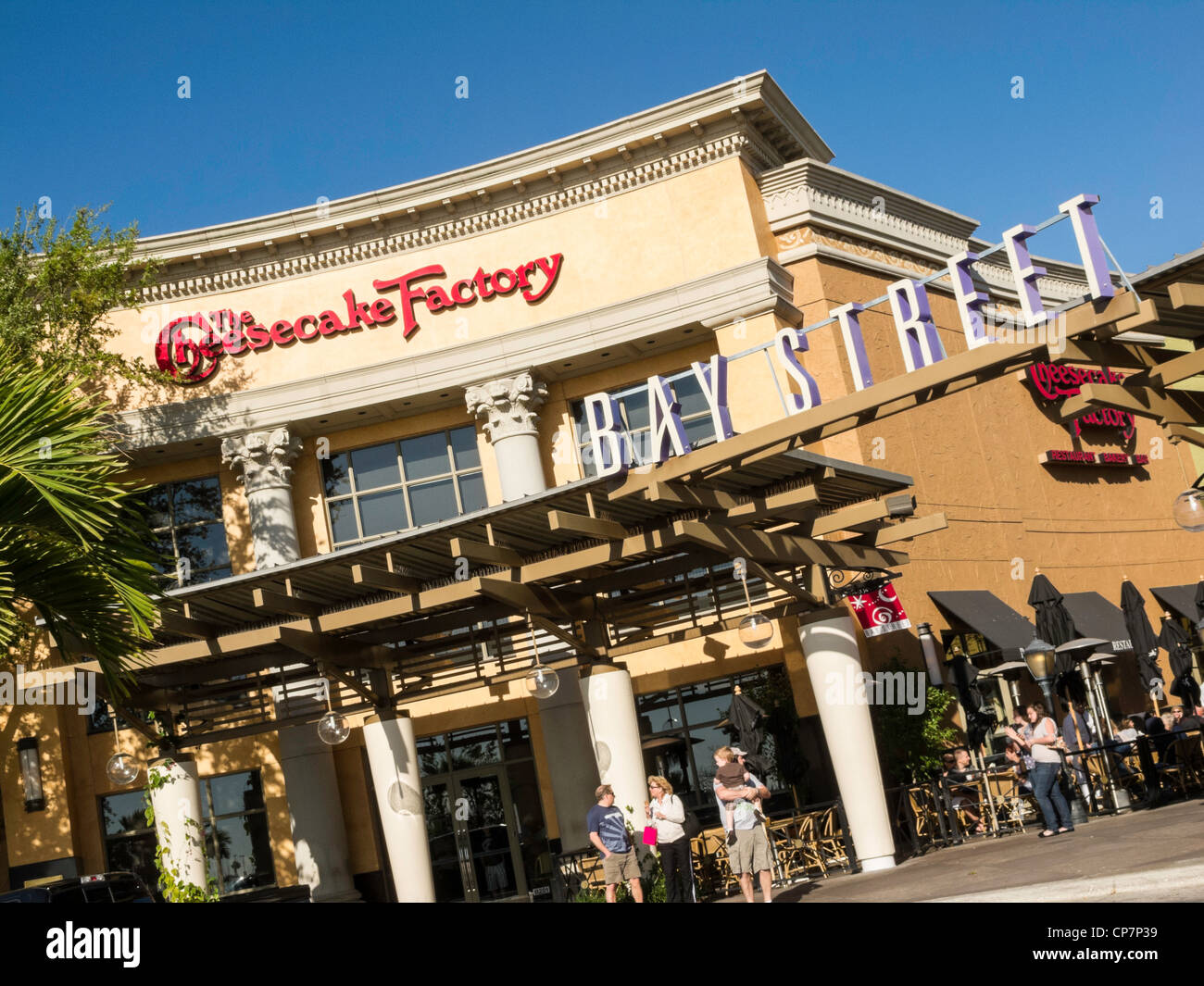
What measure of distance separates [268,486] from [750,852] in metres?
13.4

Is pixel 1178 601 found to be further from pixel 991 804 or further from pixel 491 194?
pixel 491 194

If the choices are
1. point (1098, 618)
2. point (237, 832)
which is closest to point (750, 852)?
point (237, 832)

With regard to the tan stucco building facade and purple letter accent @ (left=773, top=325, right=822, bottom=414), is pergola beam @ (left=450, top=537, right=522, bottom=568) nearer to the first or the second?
purple letter accent @ (left=773, top=325, right=822, bottom=414)

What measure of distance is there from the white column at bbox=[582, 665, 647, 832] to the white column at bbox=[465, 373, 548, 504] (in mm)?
6797

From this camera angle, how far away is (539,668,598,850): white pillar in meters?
18.8

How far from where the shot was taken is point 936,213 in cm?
2544

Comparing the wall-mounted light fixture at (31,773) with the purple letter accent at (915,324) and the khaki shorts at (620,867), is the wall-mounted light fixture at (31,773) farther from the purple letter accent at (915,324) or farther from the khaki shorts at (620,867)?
the purple letter accent at (915,324)

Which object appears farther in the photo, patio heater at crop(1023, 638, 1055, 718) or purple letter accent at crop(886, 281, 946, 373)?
patio heater at crop(1023, 638, 1055, 718)

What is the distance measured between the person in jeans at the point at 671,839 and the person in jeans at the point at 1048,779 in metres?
4.69

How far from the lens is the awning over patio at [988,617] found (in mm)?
20984

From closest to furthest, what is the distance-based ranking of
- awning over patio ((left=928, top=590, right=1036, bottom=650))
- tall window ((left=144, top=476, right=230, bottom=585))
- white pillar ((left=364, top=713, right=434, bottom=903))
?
white pillar ((left=364, top=713, right=434, bottom=903)) → awning over patio ((left=928, top=590, right=1036, bottom=650)) → tall window ((left=144, top=476, right=230, bottom=585))

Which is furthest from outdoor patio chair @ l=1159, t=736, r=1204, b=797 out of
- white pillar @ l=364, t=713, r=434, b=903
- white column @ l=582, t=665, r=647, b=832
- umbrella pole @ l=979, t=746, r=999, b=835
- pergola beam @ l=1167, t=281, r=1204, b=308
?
white pillar @ l=364, t=713, r=434, b=903

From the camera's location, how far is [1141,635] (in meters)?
20.2
